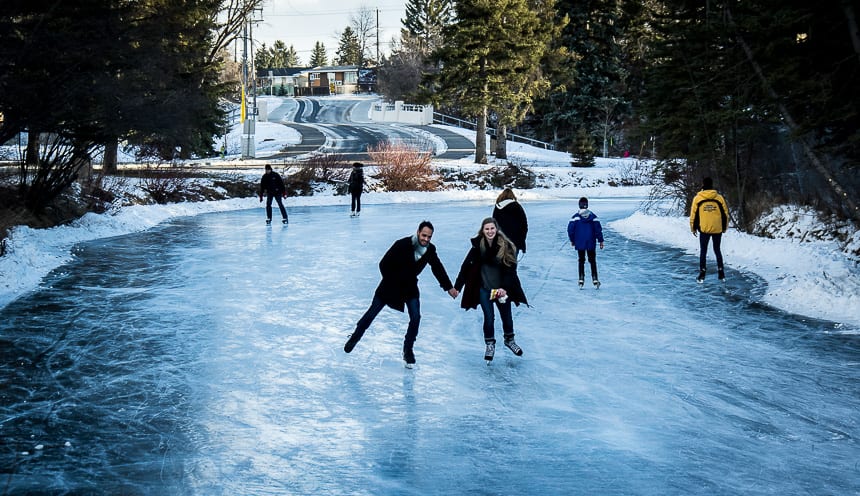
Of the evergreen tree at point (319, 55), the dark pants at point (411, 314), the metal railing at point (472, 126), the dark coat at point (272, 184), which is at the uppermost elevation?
the evergreen tree at point (319, 55)

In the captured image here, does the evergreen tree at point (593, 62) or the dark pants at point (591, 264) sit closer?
the dark pants at point (591, 264)

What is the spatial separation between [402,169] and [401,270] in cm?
2837

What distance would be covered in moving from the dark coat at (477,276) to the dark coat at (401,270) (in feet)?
1.21

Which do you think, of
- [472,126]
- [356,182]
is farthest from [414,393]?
[472,126]

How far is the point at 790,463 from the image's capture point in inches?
219

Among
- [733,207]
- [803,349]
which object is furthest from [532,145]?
[803,349]

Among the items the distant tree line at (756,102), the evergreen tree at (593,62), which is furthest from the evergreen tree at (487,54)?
the distant tree line at (756,102)

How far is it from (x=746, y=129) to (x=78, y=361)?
1528 cm

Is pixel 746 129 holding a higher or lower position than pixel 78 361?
higher

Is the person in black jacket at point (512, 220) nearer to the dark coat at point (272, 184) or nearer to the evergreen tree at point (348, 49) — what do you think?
the dark coat at point (272, 184)

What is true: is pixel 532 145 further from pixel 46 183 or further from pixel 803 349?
pixel 803 349

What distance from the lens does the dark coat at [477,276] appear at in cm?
829

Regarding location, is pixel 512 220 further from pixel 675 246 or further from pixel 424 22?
pixel 424 22

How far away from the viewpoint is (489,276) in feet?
27.3
